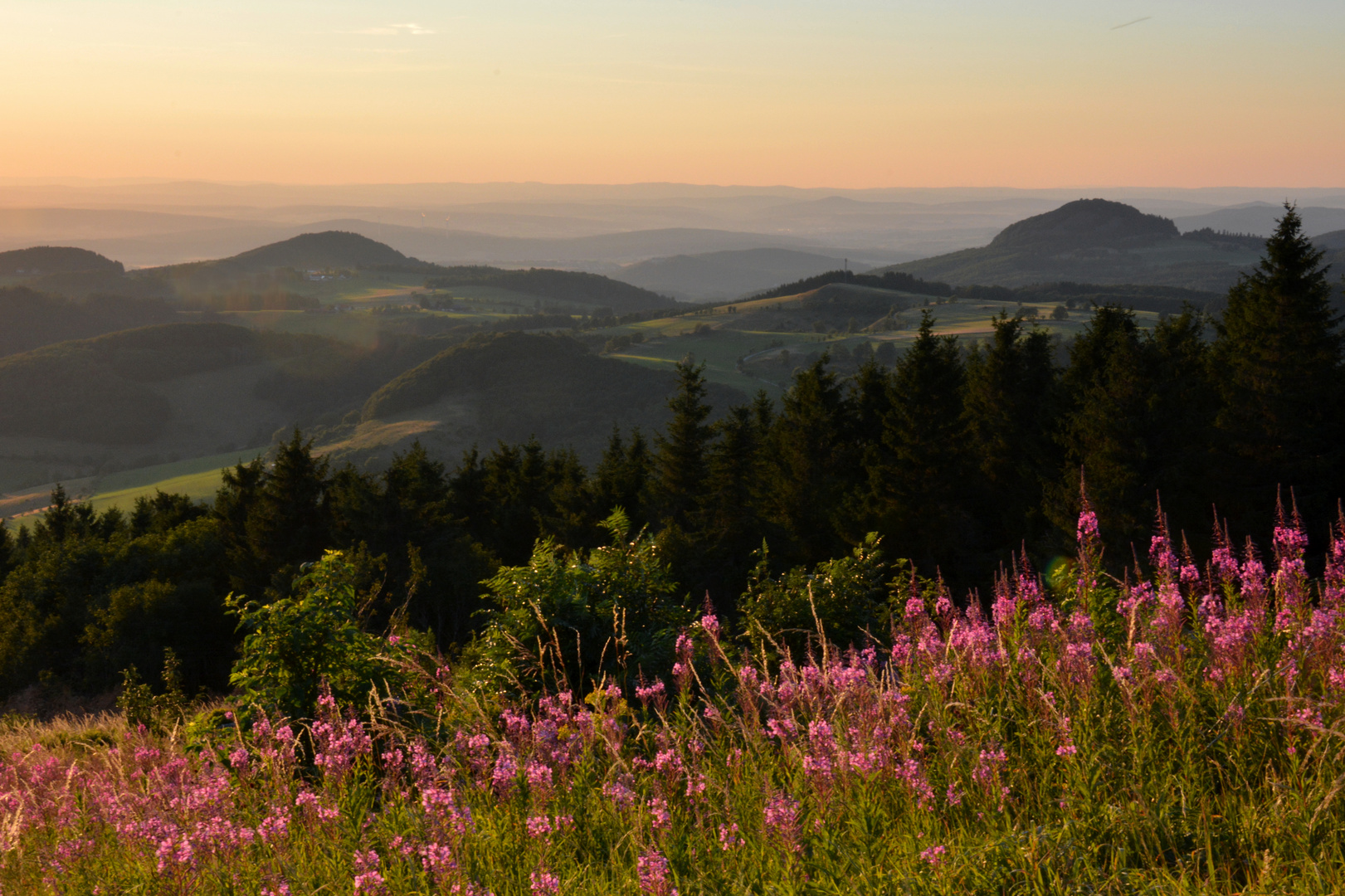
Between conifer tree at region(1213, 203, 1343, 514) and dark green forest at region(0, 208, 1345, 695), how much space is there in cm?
10

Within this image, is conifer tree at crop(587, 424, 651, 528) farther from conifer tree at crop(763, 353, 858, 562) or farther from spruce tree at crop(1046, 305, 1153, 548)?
spruce tree at crop(1046, 305, 1153, 548)

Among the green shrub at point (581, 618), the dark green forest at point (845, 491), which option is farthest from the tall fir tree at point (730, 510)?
the green shrub at point (581, 618)

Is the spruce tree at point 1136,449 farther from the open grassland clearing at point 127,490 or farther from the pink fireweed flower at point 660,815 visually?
the open grassland clearing at point 127,490

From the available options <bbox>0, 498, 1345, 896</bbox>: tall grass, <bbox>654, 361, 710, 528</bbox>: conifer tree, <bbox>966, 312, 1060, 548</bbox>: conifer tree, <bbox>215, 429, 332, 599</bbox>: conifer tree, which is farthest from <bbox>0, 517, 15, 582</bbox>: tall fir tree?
<bbox>0, 498, 1345, 896</bbox>: tall grass

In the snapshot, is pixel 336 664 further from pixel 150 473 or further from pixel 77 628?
pixel 150 473

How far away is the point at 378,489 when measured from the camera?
51438 millimetres

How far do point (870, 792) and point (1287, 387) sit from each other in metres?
37.9

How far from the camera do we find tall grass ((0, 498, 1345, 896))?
3682 mm

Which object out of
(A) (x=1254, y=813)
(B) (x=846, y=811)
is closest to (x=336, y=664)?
(B) (x=846, y=811)

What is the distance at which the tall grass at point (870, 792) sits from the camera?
3.68m

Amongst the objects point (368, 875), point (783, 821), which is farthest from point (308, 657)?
point (783, 821)

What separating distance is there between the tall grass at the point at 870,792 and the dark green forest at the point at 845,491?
64.5 feet

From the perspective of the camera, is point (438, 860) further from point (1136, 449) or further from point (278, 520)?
point (278, 520)

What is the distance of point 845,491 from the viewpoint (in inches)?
1693
